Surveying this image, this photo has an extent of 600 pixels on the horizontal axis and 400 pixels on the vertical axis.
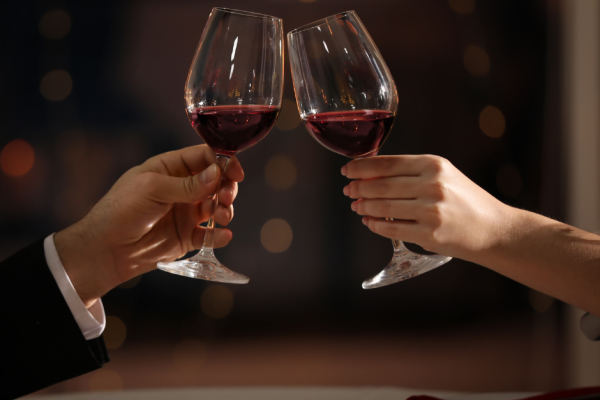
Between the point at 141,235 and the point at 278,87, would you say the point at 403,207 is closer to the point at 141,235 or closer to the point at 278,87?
the point at 278,87

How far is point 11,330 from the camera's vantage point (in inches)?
36.6

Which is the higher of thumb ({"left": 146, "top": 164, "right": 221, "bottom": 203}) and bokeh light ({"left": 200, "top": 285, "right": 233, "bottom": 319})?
thumb ({"left": 146, "top": 164, "right": 221, "bottom": 203})

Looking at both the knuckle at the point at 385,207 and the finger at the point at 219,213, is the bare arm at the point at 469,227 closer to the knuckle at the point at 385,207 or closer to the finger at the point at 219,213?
the knuckle at the point at 385,207

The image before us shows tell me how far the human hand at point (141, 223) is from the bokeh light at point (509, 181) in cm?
170

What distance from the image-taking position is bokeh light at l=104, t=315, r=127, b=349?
7.57ft

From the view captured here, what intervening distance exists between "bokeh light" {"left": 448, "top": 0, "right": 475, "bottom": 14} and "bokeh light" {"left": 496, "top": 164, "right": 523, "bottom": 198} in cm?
78

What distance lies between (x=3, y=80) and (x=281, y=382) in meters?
1.87

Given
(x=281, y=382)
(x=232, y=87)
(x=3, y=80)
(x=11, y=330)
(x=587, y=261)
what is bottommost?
(x=281, y=382)

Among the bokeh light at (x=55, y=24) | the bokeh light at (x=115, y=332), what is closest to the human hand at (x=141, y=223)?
the bokeh light at (x=115, y=332)

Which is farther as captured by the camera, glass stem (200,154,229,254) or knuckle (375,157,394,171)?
glass stem (200,154,229,254)

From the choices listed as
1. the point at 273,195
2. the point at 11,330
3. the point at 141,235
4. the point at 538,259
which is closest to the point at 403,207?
the point at 538,259

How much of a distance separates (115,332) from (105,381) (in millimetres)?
221

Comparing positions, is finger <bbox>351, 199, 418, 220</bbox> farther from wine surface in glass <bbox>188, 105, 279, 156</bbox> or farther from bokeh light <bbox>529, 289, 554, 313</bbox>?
bokeh light <bbox>529, 289, 554, 313</bbox>

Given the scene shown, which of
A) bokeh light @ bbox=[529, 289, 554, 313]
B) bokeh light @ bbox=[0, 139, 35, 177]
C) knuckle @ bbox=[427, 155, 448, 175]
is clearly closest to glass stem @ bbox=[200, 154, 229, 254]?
knuckle @ bbox=[427, 155, 448, 175]
